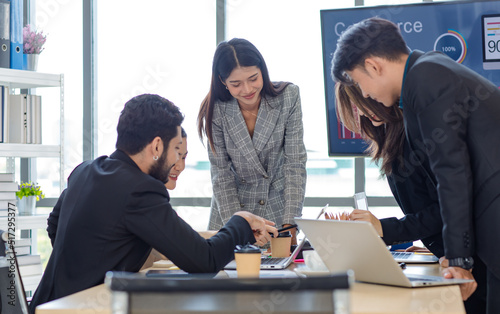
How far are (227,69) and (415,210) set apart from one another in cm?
105

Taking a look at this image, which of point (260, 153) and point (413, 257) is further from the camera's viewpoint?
point (260, 153)

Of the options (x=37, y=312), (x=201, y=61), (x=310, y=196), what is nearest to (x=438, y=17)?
(x=310, y=196)

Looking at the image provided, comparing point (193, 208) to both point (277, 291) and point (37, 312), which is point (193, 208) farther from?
point (277, 291)

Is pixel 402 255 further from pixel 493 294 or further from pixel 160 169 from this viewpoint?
pixel 160 169

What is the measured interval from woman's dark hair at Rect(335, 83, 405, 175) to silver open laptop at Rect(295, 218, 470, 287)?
0.54 m

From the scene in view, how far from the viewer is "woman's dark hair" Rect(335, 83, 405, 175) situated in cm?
194

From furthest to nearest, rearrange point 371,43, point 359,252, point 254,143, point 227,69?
point 254,143, point 227,69, point 371,43, point 359,252

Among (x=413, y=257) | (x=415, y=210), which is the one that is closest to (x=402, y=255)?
(x=413, y=257)

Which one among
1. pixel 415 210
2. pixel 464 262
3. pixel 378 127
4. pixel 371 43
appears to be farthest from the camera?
pixel 378 127

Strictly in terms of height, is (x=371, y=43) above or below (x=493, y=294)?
above

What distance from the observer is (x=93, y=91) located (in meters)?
4.54

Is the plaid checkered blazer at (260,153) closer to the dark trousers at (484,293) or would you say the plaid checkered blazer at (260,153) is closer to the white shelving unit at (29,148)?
the dark trousers at (484,293)

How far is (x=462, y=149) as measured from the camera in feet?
5.04

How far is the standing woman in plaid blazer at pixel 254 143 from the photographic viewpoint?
2.62m
